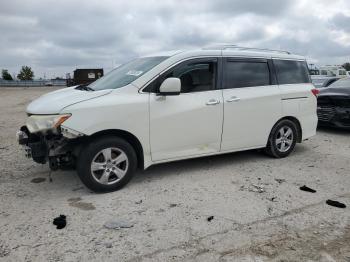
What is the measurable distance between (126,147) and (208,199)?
1256 millimetres

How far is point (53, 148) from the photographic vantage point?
467 centimetres

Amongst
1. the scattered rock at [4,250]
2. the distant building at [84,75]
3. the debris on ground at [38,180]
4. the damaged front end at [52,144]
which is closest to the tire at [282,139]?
the damaged front end at [52,144]

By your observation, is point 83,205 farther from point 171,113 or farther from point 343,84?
point 343,84

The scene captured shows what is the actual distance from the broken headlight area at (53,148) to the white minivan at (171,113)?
0.01 metres

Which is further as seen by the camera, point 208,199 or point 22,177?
point 22,177

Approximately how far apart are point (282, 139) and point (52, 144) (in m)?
4.00

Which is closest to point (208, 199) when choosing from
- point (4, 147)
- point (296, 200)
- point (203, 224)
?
point (203, 224)

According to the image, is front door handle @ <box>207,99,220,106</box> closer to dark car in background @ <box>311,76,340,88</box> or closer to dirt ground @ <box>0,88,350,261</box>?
dirt ground @ <box>0,88,350,261</box>

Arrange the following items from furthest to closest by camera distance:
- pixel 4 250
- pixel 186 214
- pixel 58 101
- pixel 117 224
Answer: pixel 58 101, pixel 186 214, pixel 117 224, pixel 4 250

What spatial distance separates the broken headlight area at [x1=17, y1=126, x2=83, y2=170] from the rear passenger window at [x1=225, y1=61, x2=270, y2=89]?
2536mm

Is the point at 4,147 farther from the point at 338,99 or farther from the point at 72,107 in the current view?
the point at 338,99

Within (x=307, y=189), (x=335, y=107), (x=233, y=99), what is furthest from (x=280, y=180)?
(x=335, y=107)

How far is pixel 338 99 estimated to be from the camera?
9289 millimetres

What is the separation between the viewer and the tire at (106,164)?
4.63 metres
